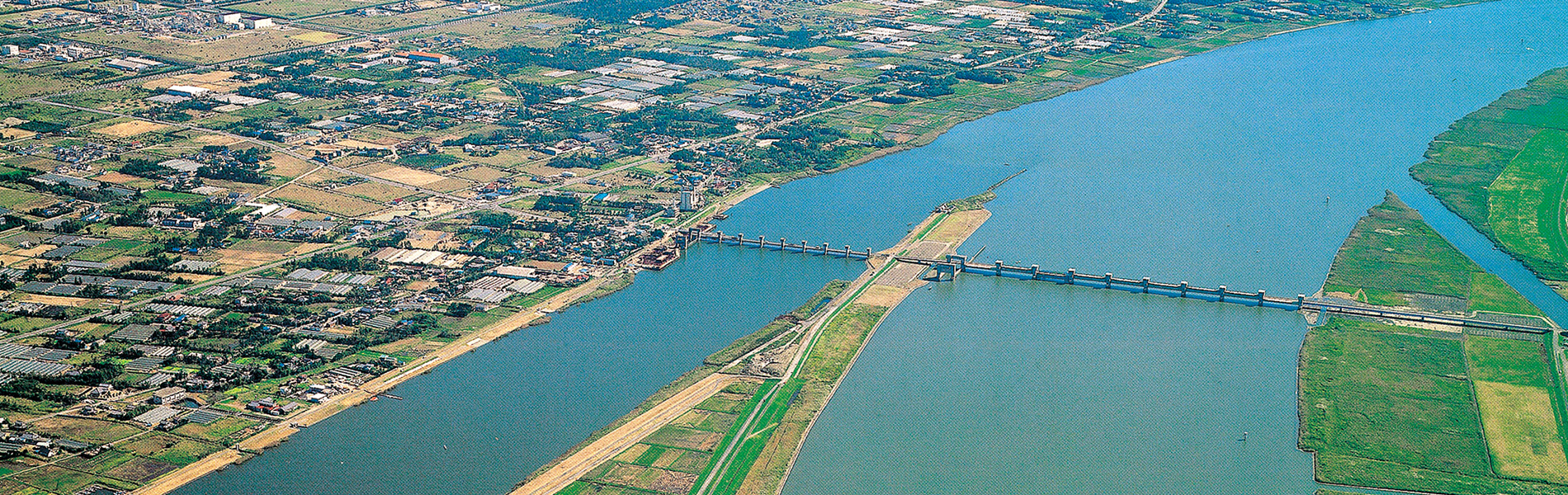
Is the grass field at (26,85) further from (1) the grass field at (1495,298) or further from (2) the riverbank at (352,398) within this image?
(1) the grass field at (1495,298)

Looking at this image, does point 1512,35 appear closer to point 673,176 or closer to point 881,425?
point 673,176

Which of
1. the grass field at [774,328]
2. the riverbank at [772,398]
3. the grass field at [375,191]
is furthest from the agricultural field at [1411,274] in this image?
the grass field at [375,191]

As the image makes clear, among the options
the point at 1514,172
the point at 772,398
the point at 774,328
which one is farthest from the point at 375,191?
the point at 1514,172

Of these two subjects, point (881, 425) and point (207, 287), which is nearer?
point (881, 425)

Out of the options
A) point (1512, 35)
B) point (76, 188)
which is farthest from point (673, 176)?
point (1512, 35)

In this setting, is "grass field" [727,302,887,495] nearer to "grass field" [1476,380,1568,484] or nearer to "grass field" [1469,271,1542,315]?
"grass field" [1476,380,1568,484]

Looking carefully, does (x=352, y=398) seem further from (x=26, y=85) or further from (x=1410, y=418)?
(x=26, y=85)
